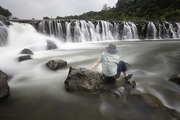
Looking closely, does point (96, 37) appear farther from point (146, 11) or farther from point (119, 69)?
point (146, 11)

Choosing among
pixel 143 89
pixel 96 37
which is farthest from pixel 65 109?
pixel 96 37

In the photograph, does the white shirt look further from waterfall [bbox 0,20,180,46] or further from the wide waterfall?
the wide waterfall

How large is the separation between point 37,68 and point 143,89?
504 cm

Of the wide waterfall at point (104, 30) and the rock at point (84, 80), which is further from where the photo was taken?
the wide waterfall at point (104, 30)

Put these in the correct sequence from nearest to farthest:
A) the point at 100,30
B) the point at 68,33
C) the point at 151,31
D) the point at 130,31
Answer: the point at 68,33 < the point at 100,30 < the point at 130,31 < the point at 151,31

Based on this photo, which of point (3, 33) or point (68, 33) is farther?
point (68, 33)

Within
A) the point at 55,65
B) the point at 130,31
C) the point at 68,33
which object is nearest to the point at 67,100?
the point at 55,65

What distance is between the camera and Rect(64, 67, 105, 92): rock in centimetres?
574

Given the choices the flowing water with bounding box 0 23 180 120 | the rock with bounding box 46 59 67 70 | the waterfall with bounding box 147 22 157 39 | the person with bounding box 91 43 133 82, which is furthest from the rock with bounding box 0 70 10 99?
the waterfall with bounding box 147 22 157 39

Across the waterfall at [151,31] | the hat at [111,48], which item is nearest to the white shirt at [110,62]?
the hat at [111,48]

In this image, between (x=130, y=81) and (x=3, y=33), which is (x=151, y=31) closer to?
(x=3, y=33)

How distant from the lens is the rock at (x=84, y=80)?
5742 millimetres

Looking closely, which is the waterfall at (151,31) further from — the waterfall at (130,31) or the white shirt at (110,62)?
the white shirt at (110,62)

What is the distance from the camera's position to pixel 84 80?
5.78 metres
